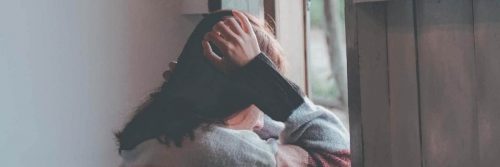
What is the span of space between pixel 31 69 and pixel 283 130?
0.71m

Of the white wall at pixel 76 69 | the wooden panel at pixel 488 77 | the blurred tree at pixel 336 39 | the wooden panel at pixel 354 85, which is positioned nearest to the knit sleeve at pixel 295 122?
the wooden panel at pixel 354 85

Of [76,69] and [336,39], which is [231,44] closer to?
[76,69]

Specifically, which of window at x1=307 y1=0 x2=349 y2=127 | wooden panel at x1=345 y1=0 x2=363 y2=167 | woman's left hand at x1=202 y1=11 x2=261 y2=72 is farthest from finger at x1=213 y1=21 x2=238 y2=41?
window at x1=307 y1=0 x2=349 y2=127

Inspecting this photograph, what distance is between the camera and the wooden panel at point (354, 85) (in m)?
0.86

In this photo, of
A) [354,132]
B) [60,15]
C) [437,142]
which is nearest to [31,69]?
[60,15]

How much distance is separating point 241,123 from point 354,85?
11.3 inches

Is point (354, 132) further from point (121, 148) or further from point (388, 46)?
point (121, 148)

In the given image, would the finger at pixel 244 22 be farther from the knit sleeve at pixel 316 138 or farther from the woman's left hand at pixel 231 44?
the knit sleeve at pixel 316 138

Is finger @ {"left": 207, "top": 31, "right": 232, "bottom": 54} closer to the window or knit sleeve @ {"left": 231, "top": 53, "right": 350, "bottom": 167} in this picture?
knit sleeve @ {"left": 231, "top": 53, "right": 350, "bottom": 167}

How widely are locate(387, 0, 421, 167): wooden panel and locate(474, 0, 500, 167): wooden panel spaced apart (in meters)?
0.08

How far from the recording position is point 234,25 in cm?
108

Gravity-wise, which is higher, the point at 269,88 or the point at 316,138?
the point at 269,88

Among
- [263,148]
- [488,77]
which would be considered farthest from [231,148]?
[488,77]

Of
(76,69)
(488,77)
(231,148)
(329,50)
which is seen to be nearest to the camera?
(488,77)
